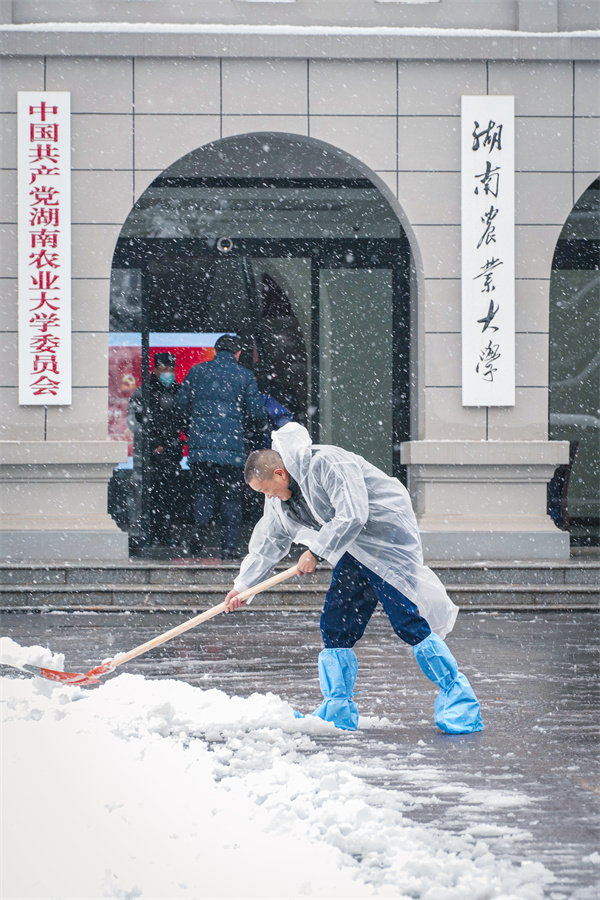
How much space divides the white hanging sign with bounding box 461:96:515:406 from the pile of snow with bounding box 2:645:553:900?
6756 millimetres

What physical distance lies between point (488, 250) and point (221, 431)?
3.30 m

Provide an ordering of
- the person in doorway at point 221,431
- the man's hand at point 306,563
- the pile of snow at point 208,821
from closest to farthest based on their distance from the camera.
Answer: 1. the pile of snow at point 208,821
2. the man's hand at point 306,563
3. the person in doorway at point 221,431

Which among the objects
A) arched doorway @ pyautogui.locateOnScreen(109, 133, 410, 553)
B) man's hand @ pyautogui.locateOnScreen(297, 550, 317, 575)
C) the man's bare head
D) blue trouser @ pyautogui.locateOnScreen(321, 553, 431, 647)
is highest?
arched doorway @ pyautogui.locateOnScreen(109, 133, 410, 553)

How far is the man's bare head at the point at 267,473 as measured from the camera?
490 cm

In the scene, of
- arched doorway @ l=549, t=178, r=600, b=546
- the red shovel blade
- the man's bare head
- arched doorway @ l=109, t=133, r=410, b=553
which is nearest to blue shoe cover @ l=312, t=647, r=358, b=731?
the man's bare head

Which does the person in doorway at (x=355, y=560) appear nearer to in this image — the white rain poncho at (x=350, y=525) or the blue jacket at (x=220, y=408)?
the white rain poncho at (x=350, y=525)

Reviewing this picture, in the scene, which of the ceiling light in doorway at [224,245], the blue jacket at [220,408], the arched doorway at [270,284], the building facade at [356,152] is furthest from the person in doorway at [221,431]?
the ceiling light in doorway at [224,245]

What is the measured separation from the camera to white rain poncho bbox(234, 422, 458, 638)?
490 cm

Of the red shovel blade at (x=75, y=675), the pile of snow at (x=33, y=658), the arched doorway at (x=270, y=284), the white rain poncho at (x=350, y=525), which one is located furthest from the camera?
the arched doorway at (x=270, y=284)

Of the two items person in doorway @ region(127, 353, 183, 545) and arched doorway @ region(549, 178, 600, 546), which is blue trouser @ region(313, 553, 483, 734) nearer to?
person in doorway @ region(127, 353, 183, 545)

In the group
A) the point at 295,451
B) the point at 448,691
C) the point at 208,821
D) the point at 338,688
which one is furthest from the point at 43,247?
the point at 208,821

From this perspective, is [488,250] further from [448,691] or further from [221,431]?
[448,691]

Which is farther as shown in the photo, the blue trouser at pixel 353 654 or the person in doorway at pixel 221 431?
the person in doorway at pixel 221 431

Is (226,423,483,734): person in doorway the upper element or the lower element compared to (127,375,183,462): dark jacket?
lower
